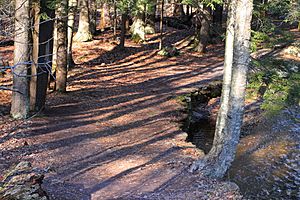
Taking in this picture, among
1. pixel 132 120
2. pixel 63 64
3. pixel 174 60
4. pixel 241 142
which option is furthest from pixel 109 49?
pixel 241 142

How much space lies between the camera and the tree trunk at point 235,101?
745 centimetres

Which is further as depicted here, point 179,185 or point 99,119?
point 99,119

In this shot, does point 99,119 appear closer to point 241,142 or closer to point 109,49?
point 241,142

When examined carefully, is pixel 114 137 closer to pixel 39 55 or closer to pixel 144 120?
pixel 144 120

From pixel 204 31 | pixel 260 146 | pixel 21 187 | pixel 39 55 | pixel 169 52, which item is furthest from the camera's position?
pixel 204 31

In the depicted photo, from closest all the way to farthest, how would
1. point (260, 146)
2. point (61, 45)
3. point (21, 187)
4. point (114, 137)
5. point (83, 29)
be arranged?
point (21, 187) < point (114, 137) < point (260, 146) < point (61, 45) < point (83, 29)

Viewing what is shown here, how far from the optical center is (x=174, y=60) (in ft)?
74.9

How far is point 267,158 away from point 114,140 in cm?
465

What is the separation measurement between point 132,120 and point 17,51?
4338 millimetres

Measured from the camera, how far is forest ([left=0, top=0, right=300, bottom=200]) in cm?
746

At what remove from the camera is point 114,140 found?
10.5 metres

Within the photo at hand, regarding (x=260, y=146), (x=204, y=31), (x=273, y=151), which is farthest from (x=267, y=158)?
(x=204, y=31)

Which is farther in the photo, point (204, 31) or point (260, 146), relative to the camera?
point (204, 31)

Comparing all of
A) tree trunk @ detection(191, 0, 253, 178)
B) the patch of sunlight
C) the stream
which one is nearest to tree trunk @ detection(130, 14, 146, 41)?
the stream
